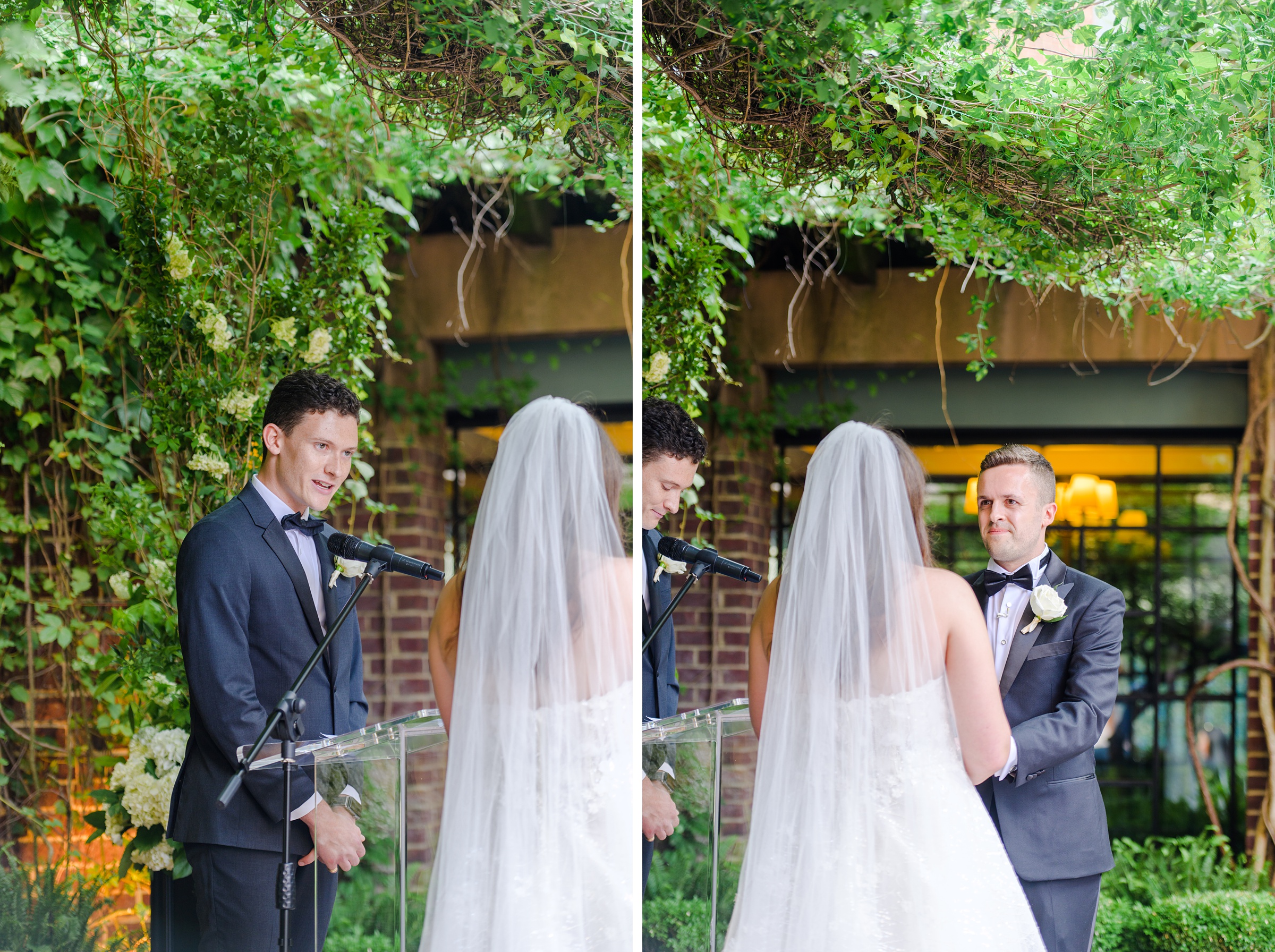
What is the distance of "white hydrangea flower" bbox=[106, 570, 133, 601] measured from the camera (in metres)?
2.17

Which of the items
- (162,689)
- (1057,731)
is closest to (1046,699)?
(1057,731)

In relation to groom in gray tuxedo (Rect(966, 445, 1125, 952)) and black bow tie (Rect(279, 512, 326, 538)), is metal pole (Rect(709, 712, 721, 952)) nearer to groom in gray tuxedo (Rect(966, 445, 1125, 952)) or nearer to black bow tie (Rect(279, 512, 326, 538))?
groom in gray tuxedo (Rect(966, 445, 1125, 952))

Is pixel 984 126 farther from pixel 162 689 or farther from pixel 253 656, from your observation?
pixel 162 689

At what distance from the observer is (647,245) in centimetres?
196

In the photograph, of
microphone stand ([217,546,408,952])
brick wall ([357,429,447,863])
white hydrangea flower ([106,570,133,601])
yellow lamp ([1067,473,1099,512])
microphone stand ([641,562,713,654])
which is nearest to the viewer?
microphone stand ([217,546,408,952])

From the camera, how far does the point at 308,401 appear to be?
191cm

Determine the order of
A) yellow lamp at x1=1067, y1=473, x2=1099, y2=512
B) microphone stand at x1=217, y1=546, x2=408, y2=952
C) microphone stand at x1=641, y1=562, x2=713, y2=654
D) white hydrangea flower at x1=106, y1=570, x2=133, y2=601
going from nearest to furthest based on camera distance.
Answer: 1. microphone stand at x1=217, y1=546, x2=408, y2=952
2. microphone stand at x1=641, y1=562, x2=713, y2=654
3. yellow lamp at x1=1067, y1=473, x2=1099, y2=512
4. white hydrangea flower at x1=106, y1=570, x2=133, y2=601

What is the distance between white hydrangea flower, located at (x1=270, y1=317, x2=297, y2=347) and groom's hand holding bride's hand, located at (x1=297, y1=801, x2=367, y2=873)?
0.96 meters

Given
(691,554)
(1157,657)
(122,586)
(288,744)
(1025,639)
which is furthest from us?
(1157,657)

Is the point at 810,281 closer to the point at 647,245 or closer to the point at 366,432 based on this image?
the point at 647,245

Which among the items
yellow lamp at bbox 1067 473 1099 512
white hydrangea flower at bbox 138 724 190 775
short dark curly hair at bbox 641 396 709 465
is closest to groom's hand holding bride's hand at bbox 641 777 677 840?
short dark curly hair at bbox 641 396 709 465

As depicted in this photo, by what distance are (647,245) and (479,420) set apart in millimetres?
505

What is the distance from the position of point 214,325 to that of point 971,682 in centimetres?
175

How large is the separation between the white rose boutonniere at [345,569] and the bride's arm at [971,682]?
1077 millimetres
